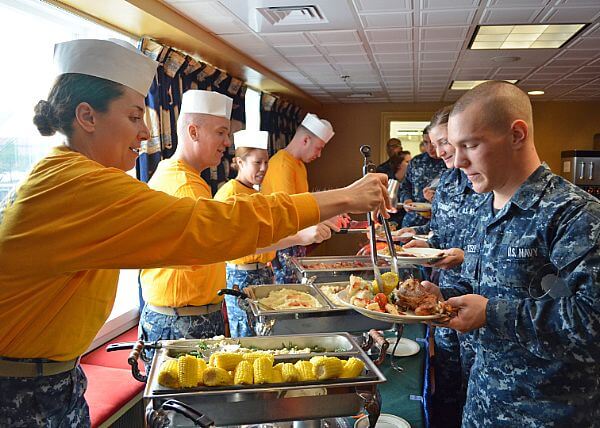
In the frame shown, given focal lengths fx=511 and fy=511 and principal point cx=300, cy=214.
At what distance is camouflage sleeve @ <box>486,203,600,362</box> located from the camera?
1.06 meters

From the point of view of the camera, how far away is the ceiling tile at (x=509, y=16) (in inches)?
108

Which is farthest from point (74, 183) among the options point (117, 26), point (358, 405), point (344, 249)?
point (344, 249)

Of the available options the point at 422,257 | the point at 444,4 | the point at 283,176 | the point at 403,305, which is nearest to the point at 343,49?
the point at 283,176

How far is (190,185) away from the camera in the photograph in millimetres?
1941

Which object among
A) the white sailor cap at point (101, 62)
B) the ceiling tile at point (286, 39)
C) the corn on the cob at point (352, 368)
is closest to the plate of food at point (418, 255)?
the corn on the cob at point (352, 368)

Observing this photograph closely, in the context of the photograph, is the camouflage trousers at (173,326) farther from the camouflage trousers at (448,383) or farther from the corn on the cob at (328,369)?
the camouflage trousers at (448,383)

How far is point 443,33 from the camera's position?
127 inches

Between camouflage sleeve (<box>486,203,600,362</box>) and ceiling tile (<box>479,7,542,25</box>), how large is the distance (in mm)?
2007

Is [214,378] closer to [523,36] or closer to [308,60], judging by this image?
[523,36]

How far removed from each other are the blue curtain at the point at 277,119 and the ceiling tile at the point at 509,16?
2815mm

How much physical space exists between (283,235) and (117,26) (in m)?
2.14

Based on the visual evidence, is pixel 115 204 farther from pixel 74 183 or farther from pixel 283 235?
pixel 283 235

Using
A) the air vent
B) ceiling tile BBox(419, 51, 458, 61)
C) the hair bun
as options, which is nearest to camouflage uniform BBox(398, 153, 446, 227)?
ceiling tile BBox(419, 51, 458, 61)

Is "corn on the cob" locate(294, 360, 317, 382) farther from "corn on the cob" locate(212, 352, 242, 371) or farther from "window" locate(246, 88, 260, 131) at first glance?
"window" locate(246, 88, 260, 131)
